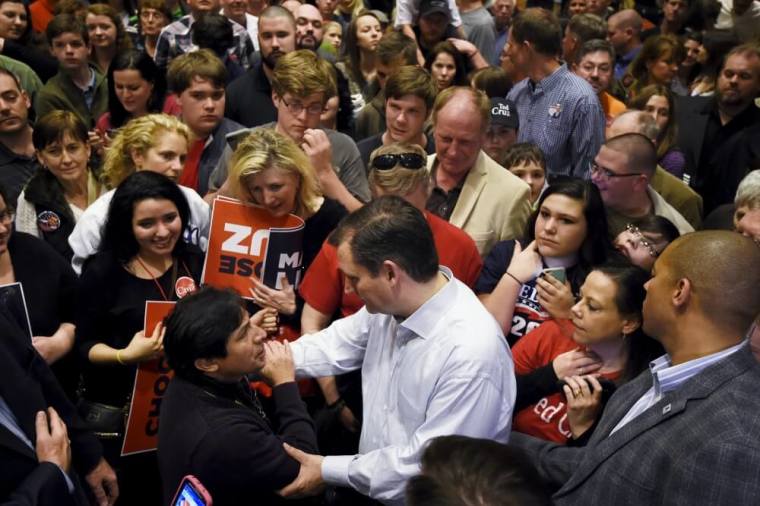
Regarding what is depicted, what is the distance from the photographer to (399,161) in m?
3.76

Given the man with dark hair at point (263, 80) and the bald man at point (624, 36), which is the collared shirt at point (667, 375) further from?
the bald man at point (624, 36)

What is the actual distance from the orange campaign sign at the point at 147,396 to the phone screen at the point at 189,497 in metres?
1.25

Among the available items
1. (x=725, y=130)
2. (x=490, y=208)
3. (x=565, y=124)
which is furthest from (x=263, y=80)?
(x=725, y=130)

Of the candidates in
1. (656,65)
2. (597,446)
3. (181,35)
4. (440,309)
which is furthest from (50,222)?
(656,65)

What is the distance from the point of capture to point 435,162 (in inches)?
180

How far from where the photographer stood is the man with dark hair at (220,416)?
266cm

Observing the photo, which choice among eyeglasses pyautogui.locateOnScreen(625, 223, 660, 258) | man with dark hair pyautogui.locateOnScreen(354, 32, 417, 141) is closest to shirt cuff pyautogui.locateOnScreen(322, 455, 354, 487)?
eyeglasses pyautogui.locateOnScreen(625, 223, 660, 258)

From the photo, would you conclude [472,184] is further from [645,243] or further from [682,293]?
[682,293]

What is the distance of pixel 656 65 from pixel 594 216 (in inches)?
165

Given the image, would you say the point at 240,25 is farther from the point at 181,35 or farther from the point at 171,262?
the point at 171,262

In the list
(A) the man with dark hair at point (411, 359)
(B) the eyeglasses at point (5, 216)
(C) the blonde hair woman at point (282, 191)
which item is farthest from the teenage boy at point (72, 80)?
(A) the man with dark hair at point (411, 359)

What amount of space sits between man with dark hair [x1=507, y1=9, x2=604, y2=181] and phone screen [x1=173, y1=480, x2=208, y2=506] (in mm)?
3744

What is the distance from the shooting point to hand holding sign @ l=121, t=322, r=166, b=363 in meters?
3.46

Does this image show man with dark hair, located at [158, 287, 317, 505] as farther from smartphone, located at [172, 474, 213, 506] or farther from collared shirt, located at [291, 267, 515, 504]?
smartphone, located at [172, 474, 213, 506]
